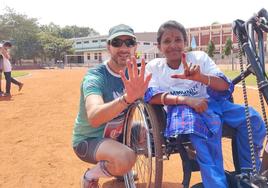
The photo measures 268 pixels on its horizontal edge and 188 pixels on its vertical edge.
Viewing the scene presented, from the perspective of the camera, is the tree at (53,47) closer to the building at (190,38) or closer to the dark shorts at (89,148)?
the building at (190,38)

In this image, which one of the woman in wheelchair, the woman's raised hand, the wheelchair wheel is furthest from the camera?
the wheelchair wheel

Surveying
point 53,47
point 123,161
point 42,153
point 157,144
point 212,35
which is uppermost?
point 212,35

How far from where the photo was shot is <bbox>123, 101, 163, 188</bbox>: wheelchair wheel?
2.47 m

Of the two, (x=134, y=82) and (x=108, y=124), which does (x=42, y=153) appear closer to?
(x=108, y=124)

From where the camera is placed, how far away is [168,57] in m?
2.94

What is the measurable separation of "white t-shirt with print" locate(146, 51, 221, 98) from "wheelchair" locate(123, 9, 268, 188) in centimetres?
20

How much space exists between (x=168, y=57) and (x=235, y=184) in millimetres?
1110

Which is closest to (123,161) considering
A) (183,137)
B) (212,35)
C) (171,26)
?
(183,137)

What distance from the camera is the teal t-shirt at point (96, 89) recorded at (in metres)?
2.70

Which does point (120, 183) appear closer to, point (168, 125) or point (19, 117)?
point (168, 125)

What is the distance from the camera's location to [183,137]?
8.23ft

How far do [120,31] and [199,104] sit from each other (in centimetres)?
86

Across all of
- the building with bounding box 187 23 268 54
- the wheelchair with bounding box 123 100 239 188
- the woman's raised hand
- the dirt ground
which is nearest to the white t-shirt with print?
the wheelchair with bounding box 123 100 239 188

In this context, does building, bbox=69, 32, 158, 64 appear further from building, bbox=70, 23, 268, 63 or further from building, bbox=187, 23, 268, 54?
building, bbox=187, 23, 268, 54
